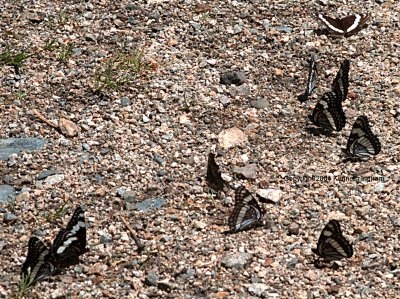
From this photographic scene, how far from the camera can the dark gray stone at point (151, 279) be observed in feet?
17.9

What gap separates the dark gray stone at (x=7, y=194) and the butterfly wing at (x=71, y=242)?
26.4 inches

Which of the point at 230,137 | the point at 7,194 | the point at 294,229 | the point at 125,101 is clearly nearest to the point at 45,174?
the point at 7,194

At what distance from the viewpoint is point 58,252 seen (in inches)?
216

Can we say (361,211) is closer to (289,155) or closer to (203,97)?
(289,155)

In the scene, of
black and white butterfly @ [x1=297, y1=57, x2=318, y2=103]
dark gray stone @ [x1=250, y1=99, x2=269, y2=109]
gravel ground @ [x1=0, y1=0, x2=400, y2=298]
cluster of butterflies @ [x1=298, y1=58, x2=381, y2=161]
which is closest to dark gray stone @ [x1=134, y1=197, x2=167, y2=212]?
gravel ground @ [x1=0, y1=0, x2=400, y2=298]

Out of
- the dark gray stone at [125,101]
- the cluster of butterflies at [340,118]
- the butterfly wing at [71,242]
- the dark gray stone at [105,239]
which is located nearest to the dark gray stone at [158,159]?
the dark gray stone at [125,101]

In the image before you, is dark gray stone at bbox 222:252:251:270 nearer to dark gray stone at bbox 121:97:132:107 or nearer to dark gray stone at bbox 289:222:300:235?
dark gray stone at bbox 289:222:300:235

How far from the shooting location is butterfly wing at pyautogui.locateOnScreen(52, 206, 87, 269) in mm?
5484

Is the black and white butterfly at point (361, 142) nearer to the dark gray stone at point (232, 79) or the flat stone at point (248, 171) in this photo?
the flat stone at point (248, 171)

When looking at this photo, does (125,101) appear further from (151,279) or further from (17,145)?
(151,279)

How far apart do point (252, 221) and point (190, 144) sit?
111 cm

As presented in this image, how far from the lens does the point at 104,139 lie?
21.9 ft

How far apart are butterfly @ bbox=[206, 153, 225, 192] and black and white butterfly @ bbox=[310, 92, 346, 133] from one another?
1.12m

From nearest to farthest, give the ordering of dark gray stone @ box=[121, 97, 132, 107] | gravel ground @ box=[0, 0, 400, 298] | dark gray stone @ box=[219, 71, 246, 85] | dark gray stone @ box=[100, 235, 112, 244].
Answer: gravel ground @ box=[0, 0, 400, 298]
dark gray stone @ box=[100, 235, 112, 244]
dark gray stone @ box=[121, 97, 132, 107]
dark gray stone @ box=[219, 71, 246, 85]
